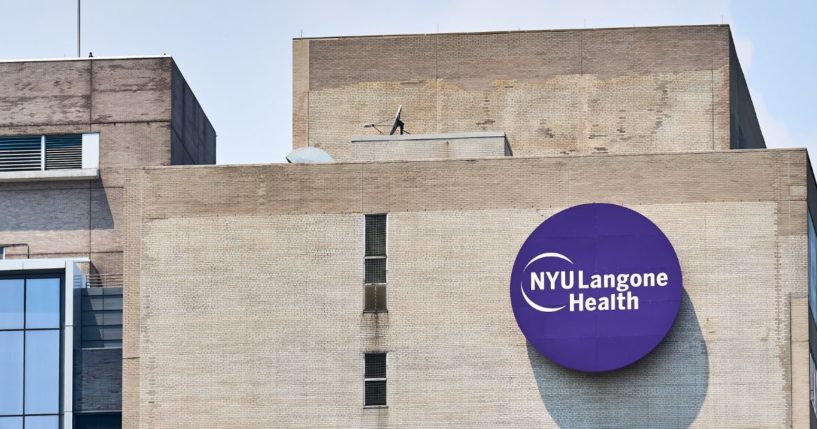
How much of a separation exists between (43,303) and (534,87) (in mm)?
21214

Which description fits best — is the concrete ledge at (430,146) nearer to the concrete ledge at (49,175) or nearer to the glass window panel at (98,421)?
the concrete ledge at (49,175)

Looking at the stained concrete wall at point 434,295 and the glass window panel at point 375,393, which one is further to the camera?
the glass window panel at point 375,393

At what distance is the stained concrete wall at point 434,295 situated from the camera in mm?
67438

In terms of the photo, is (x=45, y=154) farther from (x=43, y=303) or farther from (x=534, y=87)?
(x=534, y=87)

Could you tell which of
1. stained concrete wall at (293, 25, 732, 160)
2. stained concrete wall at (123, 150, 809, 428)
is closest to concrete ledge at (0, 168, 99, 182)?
stained concrete wall at (123, 150, 809, 428)

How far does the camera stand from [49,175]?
78938 mm

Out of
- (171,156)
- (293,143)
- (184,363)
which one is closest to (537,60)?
(293,143)

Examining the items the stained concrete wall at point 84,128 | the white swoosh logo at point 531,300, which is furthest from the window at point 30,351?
the white swoosh logo at point 531,300

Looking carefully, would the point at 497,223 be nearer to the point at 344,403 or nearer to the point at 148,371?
the point at 344,403

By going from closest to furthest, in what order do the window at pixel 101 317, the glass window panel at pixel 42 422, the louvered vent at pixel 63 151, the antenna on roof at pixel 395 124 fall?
1. the glass window panel at pixel 42 422
2. the window at pixel 101 317
3. the antenna on roof at pixel 395 124
4. the louvered vent at pixel 63 151

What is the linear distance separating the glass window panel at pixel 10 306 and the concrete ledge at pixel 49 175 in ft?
20.7

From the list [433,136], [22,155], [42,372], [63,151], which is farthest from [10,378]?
[433,136]

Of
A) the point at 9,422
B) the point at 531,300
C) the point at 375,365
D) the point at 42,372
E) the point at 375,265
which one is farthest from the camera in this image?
the point at 42,372

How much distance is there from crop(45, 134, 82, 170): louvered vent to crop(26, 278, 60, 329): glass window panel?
22.9 feet
